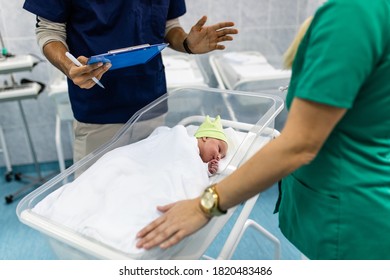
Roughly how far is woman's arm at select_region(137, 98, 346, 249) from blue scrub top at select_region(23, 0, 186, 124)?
2.32 feet

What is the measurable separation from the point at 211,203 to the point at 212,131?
61 centimetres

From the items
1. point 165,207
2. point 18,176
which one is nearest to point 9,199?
point 18,176

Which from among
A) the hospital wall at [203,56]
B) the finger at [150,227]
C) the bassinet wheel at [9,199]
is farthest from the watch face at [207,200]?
the bassinet wheel at [9,199]

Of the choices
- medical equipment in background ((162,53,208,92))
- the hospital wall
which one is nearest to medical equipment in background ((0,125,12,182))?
the hospital wall

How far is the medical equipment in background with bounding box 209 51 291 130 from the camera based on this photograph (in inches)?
90.7

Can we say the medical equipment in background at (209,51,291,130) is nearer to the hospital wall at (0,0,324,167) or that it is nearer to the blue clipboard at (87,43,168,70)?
the hospital wall at (0,0,324,167)

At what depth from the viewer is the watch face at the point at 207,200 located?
2.69 ft

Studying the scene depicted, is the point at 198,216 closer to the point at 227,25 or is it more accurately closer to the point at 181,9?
the point at 227,25

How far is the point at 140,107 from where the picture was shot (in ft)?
5.11

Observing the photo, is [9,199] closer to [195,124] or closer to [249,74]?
[195,124]

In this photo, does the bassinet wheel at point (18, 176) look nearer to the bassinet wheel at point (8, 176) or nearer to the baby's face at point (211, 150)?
the bassinet wheel at point (8, 176)

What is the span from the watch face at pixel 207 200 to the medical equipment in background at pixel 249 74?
1329 mm
